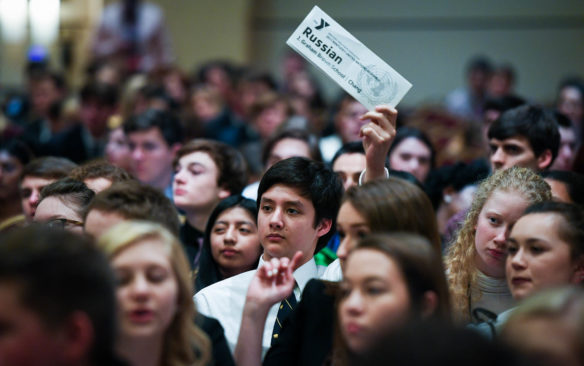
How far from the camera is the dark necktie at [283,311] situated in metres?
3.62

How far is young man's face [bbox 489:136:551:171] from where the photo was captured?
4.82m

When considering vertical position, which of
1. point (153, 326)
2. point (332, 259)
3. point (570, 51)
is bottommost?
point (153, 326)

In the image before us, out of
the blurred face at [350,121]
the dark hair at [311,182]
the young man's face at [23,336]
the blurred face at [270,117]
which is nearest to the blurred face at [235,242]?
the dark hair at [311,182]

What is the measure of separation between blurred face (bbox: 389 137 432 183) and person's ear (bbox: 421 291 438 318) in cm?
309

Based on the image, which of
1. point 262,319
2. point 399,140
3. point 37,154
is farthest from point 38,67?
point 262,319

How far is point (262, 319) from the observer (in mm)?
3246

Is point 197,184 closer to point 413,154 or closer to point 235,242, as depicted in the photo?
point 235,242

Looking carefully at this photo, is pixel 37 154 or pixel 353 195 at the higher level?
pixel 37 154

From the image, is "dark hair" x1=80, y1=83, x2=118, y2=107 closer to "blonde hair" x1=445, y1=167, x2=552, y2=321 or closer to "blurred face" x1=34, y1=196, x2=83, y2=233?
"blurred face" x1=34, y1=196, x2=83, y2=233

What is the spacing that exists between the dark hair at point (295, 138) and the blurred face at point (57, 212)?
2.15m

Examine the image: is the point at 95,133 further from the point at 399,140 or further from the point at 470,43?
the point at 470,43

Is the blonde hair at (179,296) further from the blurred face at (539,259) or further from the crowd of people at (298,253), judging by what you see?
the blurred face at (539,259)

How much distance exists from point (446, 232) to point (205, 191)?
4.74ft

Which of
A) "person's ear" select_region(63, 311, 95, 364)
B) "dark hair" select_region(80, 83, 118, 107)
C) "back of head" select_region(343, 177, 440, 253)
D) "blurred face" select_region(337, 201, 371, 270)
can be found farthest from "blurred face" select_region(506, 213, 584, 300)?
"dark hair" select_region(80, 83, 118, 107)
